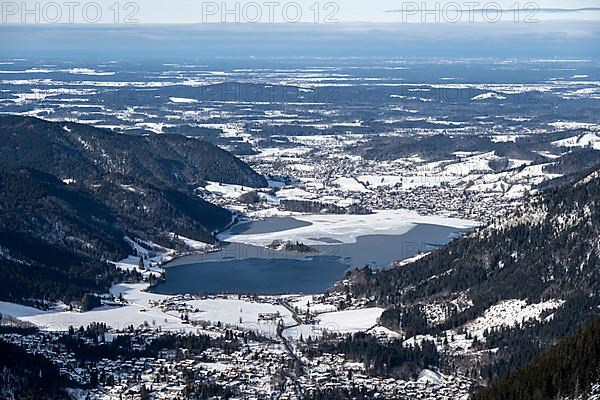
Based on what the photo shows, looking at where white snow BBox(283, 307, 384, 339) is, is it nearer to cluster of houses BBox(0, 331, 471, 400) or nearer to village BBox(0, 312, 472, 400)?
village BBox(0, 312, 472, 400)

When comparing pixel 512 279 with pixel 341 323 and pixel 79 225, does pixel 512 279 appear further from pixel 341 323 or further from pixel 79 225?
pixel 79 225

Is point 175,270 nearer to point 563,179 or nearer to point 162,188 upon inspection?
point 162,188

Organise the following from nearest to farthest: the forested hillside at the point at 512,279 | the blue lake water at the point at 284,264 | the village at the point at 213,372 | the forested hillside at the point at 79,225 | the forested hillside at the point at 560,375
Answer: the forested hillside at the point at 560,375 → the village at the point at 213,372 → the forested hillside at the point at 512,279 → the forested hillside at the point at 79,225 → the blue lake water at the point at 284,264

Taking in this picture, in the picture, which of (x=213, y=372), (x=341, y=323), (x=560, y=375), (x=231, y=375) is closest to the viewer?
(x=560, y=375)

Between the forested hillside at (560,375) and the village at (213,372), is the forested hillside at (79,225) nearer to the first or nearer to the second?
the village at (213,372)

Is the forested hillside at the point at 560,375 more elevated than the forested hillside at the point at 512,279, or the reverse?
the forested hillside at the point at 560,375

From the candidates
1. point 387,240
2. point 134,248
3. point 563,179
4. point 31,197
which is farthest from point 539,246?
point 563,179

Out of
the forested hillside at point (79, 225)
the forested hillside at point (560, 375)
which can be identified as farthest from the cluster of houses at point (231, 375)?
the forested hillside at point (79, 225)

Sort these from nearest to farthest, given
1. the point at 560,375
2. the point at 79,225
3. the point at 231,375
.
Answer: the point at 560,375, the point at 231,375, the point at 79,225

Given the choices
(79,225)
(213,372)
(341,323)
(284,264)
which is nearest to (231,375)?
(213,372)

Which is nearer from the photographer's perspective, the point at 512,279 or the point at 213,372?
the point at 213,372
